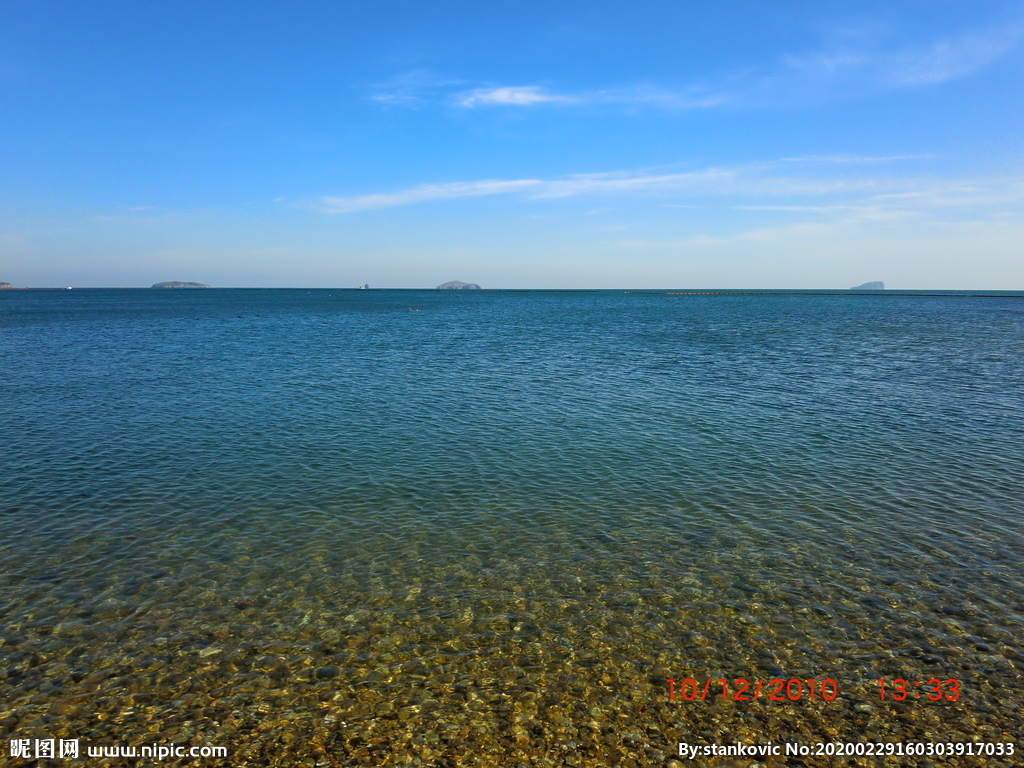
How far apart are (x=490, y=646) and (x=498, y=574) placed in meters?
2.86

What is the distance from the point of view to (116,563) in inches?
574

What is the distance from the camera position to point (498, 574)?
14414mm

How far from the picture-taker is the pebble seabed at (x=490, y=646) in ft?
30.6

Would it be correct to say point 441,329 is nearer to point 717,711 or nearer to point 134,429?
point 134,429

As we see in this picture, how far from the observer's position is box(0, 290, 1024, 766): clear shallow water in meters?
9.66

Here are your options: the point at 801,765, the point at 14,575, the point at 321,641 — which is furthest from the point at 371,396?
the point at 801,765
